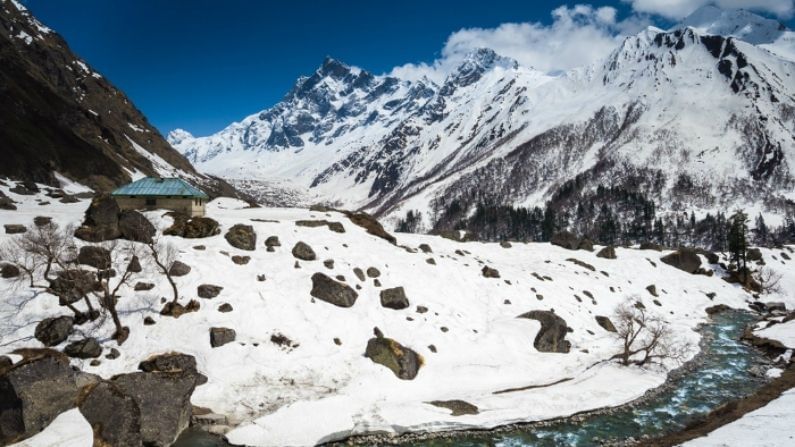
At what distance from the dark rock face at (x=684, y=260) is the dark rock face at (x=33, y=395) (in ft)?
334

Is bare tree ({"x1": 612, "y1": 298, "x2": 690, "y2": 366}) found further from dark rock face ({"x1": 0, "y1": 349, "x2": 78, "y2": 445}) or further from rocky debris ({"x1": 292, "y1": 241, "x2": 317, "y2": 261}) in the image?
dark rock face ({"x1": 0, "y1": 349, "x2": 78, "y2": 445})

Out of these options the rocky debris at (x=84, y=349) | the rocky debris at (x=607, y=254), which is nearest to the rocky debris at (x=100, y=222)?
the rocky debris at (x=84, y=349)

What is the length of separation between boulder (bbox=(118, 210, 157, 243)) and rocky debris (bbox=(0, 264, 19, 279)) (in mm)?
9170

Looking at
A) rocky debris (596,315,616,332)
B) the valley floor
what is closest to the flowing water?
the valley floor

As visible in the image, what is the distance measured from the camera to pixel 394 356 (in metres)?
37.8

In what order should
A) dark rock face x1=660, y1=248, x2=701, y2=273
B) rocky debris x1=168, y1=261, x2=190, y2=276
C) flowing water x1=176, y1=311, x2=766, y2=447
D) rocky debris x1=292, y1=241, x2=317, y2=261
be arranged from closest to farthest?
flowing water x1=176, y1=311, x2=766, y2=447 → rocky debris x1=168, y1=261, x2=190, y2=276 → rocky debris x1=292, y1=241, x2=317, y2=261 → dark rock face x1=660, y1=248, x2=701, y2=273

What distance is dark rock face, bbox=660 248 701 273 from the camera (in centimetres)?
9294

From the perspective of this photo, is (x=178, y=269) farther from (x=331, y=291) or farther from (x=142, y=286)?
(x=331, y=291)

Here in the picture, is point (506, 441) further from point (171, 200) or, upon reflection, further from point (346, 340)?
point (171, 200)

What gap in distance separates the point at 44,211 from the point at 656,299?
8468 cm

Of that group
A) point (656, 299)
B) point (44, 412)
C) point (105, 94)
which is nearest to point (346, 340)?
point (44, 412)

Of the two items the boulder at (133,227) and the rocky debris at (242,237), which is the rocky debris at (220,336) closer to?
the rocky debris at (242,237)

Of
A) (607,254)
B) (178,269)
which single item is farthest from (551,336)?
(607,254)

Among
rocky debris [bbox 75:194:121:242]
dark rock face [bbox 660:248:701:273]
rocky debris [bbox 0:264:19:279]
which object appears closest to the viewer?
rocky debris [bbox 0:264:19:279]
